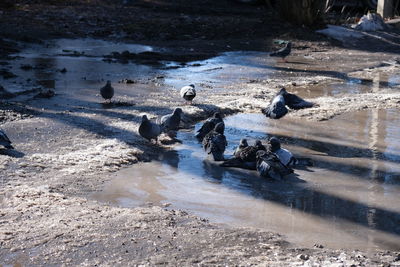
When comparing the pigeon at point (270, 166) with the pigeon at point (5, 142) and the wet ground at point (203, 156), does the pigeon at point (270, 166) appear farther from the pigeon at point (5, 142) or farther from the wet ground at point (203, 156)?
the pigeon at point (5, 142)

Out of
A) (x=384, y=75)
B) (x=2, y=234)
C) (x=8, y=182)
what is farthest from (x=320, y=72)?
(x=2, y=234)

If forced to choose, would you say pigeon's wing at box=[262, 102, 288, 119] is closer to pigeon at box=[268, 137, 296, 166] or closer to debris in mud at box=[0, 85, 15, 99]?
pigeon at box=[268, 137, 296, 166]

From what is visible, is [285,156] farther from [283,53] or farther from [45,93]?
[283,53]

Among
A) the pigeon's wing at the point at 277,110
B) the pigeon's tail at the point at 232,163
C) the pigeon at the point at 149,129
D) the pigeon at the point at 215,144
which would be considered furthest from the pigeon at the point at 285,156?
the pigeon's wing at the point at 277,110

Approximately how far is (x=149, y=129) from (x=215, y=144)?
0.76m

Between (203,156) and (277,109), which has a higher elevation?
(277,109)

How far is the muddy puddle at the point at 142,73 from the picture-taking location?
10312 millimetres

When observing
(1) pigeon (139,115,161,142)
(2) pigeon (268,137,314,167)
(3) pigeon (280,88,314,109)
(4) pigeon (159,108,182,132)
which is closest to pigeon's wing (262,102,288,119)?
(3) pigeon (280,88,314,109)

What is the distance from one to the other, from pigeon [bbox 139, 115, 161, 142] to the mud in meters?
0.15

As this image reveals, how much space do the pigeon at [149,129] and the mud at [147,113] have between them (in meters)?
0.15

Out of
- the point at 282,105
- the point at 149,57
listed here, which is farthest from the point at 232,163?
the point at 149,57

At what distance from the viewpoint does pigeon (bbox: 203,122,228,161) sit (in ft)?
22.1

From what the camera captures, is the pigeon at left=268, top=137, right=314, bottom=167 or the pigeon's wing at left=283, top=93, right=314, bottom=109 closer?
the pigeon at left=268, top=137, right=314, bottom=167

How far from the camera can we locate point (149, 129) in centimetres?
706
